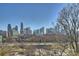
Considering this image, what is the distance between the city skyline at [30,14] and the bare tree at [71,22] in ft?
0.21

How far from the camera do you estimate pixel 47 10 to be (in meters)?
1.34

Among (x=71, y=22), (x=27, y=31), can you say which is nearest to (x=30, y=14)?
(x=27, y=31)

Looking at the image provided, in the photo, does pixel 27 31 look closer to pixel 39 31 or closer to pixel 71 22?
pixel 39 31

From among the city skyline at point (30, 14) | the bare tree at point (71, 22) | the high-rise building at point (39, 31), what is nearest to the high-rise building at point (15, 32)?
the city skyline at point (30, 14)

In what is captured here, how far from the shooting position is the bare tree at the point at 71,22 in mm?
1315

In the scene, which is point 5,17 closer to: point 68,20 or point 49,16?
point 49,16

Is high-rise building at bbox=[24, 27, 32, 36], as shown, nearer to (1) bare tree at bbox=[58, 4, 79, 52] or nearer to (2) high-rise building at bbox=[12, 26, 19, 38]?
(2) high-rise building at bbox=[12, 26, 19, 38]

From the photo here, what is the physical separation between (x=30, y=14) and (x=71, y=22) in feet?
1.41

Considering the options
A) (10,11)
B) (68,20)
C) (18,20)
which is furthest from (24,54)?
(68,20)

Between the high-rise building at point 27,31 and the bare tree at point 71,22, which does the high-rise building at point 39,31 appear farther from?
the bare tree at point 71,22

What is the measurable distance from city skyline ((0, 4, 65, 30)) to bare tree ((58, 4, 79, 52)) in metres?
0.06

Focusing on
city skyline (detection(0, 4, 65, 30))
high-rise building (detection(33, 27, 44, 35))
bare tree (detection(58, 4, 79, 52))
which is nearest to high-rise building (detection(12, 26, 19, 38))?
city skyline (detection(0, 4, 65, 30))

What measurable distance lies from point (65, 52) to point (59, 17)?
36 centimetres

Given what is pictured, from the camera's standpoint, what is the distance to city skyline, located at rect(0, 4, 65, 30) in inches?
52.4
